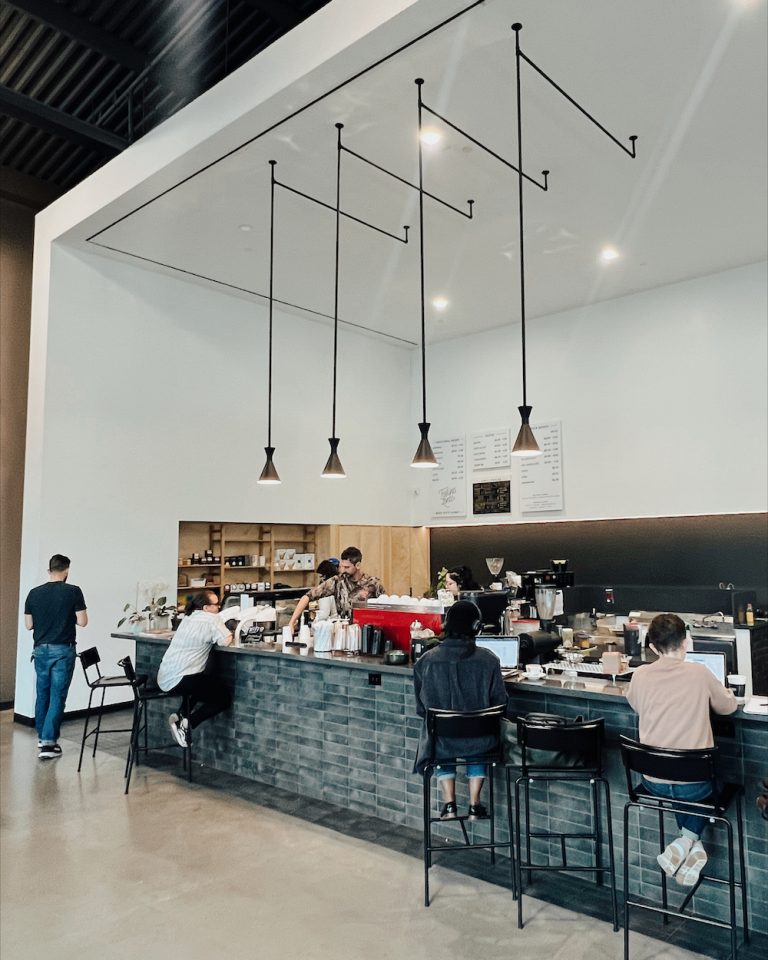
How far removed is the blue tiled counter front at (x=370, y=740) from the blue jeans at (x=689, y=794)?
27cm

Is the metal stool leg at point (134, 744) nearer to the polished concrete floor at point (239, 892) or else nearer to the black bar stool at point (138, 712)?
the black bar stool at point (138, 712)

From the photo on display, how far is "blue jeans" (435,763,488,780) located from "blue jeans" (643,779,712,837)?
35.8 inches

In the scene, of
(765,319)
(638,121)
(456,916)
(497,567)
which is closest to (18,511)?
(497,567)

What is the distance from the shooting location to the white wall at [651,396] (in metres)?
7.00

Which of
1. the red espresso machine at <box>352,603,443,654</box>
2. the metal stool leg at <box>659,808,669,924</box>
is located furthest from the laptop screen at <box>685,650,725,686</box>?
the red espresso machine at <box>352,603,443,654</box>

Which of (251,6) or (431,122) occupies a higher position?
(251,6)

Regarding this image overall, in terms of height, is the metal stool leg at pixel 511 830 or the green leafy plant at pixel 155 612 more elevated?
the green leafy plant at pixel 155 612

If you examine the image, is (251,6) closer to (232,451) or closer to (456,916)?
(232,451)

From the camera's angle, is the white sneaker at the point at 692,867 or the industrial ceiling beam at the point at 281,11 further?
the industrial ceiling beam at the point at 281,11

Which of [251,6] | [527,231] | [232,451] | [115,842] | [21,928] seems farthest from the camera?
[232,451]

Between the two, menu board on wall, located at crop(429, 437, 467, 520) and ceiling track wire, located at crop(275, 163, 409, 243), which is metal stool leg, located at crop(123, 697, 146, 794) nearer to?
ceiling track wire, located at crop(275, 163, 409, 243)

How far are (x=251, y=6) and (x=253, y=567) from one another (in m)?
5.49

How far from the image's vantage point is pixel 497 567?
6816 mm

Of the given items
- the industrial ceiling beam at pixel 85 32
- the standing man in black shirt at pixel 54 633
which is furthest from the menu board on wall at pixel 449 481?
the industrial ceiling beam at pixel 85 32
